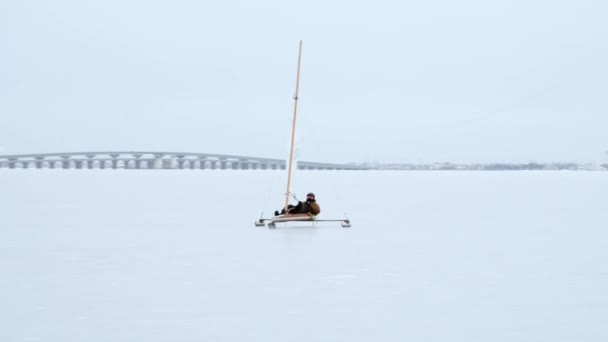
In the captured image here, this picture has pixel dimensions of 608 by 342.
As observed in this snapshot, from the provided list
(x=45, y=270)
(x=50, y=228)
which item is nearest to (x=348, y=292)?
(x=45, y=270)

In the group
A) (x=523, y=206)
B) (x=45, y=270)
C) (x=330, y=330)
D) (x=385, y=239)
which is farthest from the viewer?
(x=523, y=206)

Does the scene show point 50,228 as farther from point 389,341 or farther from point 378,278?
point 389,341

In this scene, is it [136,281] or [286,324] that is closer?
[286,324]

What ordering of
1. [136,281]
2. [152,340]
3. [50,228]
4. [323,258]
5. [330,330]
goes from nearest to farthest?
[152,340] < [330,330] < [136,281] < [323,258] < [50,228]

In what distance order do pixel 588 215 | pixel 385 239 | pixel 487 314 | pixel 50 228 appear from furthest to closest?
pixel 588 215 < pixel 50 228 < pixel 385 239 < pixel 487 314

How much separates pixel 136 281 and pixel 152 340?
5.40 m

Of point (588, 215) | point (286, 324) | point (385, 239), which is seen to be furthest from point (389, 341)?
point (588, 215)

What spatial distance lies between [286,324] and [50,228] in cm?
1934

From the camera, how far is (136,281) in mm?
17484

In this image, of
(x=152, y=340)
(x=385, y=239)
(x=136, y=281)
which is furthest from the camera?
(x=385, y=239)

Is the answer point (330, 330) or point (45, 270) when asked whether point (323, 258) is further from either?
point (330, 330)

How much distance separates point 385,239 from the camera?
27.3 metres

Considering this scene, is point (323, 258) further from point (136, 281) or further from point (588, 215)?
point (588, 215)

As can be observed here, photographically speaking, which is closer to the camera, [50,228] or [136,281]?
[136,281]
